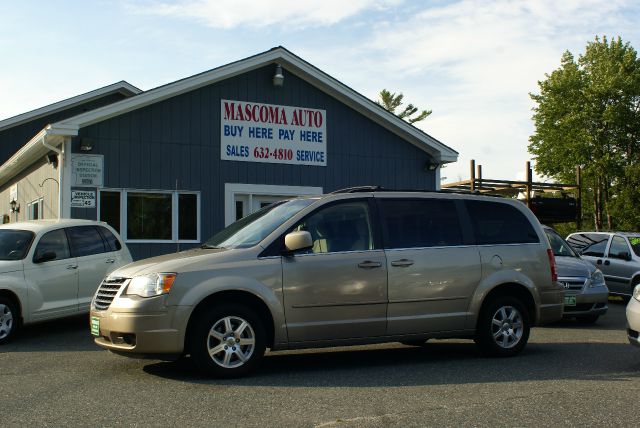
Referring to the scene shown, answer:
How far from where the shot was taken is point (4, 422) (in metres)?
5.65

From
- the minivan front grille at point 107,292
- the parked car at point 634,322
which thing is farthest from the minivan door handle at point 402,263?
the minivan front grille at point 107,292

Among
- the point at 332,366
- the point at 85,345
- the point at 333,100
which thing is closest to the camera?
the point at 332,366

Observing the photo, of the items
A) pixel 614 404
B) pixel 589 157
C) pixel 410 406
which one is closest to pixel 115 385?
pixel 410 406

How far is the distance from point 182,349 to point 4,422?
6.14ft

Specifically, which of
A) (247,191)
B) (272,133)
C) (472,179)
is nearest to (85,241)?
(247,191)

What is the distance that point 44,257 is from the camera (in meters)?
10.8

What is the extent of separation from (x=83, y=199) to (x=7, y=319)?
5.75m

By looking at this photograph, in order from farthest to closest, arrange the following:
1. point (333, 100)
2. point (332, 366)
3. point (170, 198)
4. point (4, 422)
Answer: point (333, 100) → point (170, 198) → point (332, 366) → point (4, 422)

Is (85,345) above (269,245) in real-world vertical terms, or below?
below

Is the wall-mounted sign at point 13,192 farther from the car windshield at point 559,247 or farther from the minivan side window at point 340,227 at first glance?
the minivan side window at point 340,227

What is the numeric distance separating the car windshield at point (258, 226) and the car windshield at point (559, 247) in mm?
6462

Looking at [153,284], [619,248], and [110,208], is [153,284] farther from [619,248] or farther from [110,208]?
[619,248]

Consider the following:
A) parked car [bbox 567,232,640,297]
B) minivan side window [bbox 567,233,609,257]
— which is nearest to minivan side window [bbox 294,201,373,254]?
parked car [bbox 567,232,640,297]

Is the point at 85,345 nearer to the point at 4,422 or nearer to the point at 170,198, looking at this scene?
the point at 4,422
